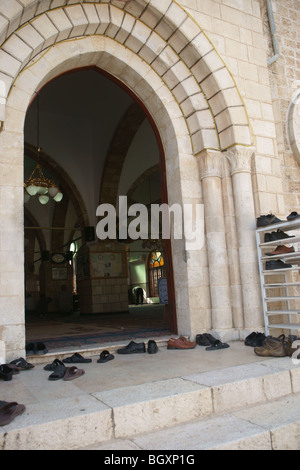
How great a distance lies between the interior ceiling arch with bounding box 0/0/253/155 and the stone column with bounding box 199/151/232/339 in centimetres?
24

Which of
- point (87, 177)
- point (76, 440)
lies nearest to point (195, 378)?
point (76, 440)

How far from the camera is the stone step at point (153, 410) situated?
177cm

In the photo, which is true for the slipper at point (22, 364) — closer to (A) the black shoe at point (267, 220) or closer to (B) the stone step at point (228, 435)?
(B) the stone step at point (228, 435)

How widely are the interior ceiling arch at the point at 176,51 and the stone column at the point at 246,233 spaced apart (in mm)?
213

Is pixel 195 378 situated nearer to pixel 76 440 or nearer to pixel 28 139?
pixel 76 440

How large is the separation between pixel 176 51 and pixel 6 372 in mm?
3860

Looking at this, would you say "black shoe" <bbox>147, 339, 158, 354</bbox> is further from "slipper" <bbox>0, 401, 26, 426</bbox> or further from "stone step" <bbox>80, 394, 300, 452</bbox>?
"slipper" <bbox>0, 401, 26, 426</bbox>

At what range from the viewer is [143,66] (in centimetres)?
442

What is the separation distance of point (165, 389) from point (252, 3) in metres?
4.94

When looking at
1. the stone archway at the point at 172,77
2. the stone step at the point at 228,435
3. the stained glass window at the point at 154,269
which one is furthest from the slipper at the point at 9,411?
the stained glass window at the point at 154,269

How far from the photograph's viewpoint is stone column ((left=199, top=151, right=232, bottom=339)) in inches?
159

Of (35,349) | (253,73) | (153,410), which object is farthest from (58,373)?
(253,73)

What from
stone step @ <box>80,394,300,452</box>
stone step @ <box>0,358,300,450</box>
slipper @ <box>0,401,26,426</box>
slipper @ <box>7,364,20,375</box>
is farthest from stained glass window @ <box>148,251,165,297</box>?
slipper @ <box>0,401,26,426</box>

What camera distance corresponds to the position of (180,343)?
3771mm
